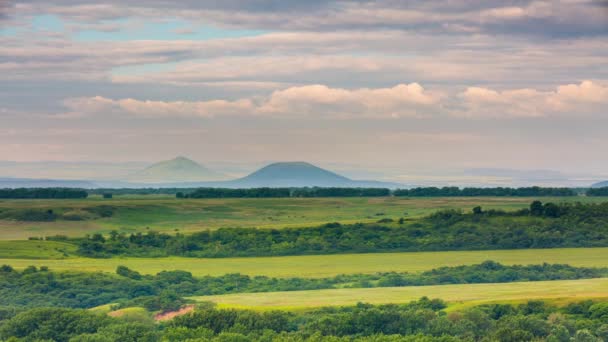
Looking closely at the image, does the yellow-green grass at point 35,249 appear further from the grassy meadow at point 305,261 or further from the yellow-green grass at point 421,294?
the yellow-green grass at point 421,294

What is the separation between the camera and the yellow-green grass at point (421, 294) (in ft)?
282

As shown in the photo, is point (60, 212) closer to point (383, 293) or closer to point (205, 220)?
point (205, 220)

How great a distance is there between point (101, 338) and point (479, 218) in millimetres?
100296

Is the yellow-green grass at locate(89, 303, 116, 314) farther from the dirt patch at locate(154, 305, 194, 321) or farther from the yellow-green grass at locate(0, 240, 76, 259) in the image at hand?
the yellow-green grass at locate(0, 240, 76, 259)

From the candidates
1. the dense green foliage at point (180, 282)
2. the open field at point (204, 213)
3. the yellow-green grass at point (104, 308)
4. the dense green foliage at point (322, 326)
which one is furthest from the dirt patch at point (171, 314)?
the open field at point (204, 213)

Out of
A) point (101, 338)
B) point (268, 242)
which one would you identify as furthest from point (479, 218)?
point (101, 338)

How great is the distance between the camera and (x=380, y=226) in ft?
487

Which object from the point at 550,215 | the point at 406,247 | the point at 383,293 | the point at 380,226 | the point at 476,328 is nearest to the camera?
the point at 476,328

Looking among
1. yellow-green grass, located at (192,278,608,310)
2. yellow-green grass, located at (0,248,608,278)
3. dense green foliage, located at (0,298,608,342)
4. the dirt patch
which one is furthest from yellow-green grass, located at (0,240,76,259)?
dense green foliage, located at (0,298,608,342)

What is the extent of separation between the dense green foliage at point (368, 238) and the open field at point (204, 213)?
42.5ft

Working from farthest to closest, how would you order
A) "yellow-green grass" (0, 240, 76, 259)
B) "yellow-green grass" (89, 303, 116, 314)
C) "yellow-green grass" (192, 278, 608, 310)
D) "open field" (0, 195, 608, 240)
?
"open field" (0, 195, 608, 240) → "yellow-green grass" (0, 240, 76, 259) → "yellow-green grass" (192, 278, 608, 310) → "yellow-green grass" (89, 303, 116, 314)

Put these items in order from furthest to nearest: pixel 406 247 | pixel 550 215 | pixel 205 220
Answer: pixel 205 220, pixel 550 215, pixel 406 247

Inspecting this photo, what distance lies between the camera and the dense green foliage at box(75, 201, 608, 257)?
136250 millimetres

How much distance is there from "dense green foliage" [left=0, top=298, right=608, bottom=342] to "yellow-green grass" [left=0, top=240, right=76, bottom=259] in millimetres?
54109
